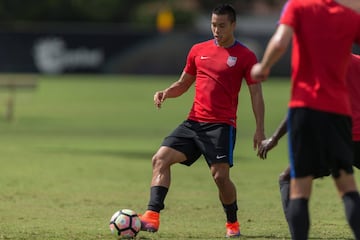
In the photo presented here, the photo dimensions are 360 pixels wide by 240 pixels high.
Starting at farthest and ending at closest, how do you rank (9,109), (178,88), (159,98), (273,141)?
(9,109), (178,88), (159,98), (273,141)

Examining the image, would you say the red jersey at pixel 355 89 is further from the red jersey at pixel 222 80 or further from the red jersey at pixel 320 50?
the red jersey at pixel 320 50

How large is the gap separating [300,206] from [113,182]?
682 centimetres

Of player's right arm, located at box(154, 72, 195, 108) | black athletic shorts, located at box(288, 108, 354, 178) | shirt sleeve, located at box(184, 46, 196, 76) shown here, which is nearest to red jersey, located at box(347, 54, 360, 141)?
black athletic shorts, located at box(288, 108, 354, 178)

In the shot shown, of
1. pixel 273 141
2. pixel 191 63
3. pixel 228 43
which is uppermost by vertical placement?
pixel 228 43

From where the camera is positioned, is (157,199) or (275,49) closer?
(275,49)

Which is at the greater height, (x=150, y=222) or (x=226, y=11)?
(x=226, y=11)

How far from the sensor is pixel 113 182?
14047 mm

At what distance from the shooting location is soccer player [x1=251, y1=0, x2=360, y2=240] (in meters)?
7.35

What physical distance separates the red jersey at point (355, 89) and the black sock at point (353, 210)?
169 cm

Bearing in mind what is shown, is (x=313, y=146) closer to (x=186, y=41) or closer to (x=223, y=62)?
(x=223, y=62)

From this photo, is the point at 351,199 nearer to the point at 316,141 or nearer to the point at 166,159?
the point at 316,141

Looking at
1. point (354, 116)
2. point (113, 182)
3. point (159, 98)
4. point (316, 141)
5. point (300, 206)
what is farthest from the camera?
point (113, 182)

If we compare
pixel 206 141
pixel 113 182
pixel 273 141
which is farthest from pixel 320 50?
pixel 113 182

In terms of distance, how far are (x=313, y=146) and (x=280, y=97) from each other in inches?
1105
